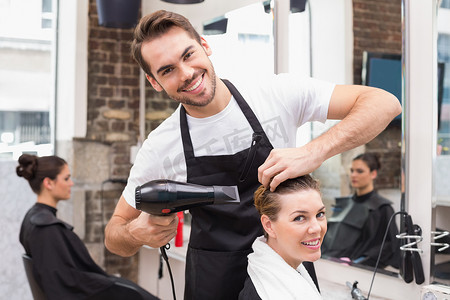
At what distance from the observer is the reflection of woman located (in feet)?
7.97

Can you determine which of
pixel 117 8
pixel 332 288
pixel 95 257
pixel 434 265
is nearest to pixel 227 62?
pixel 117 8

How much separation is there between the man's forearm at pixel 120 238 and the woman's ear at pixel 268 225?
43 cm

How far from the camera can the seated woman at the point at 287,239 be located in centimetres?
168

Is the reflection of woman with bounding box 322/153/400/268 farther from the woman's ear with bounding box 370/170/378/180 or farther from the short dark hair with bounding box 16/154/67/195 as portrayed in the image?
the short dark hair with bounding box 16/154/67/195

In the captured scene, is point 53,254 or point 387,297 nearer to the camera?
point 387,297

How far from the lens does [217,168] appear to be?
179 cm

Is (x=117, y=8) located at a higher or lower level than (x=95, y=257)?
higher

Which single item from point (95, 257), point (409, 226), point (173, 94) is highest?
point (173, 94)

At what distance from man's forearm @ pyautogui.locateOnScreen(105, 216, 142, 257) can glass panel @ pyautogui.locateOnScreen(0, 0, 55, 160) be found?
276cm

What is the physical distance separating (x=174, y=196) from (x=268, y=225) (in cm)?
38

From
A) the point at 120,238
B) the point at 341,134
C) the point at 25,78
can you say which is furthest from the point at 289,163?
the point at 25,78

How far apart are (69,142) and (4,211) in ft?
2.51

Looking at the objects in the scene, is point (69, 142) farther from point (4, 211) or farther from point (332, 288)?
point (332, 288)

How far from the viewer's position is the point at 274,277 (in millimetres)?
1685
